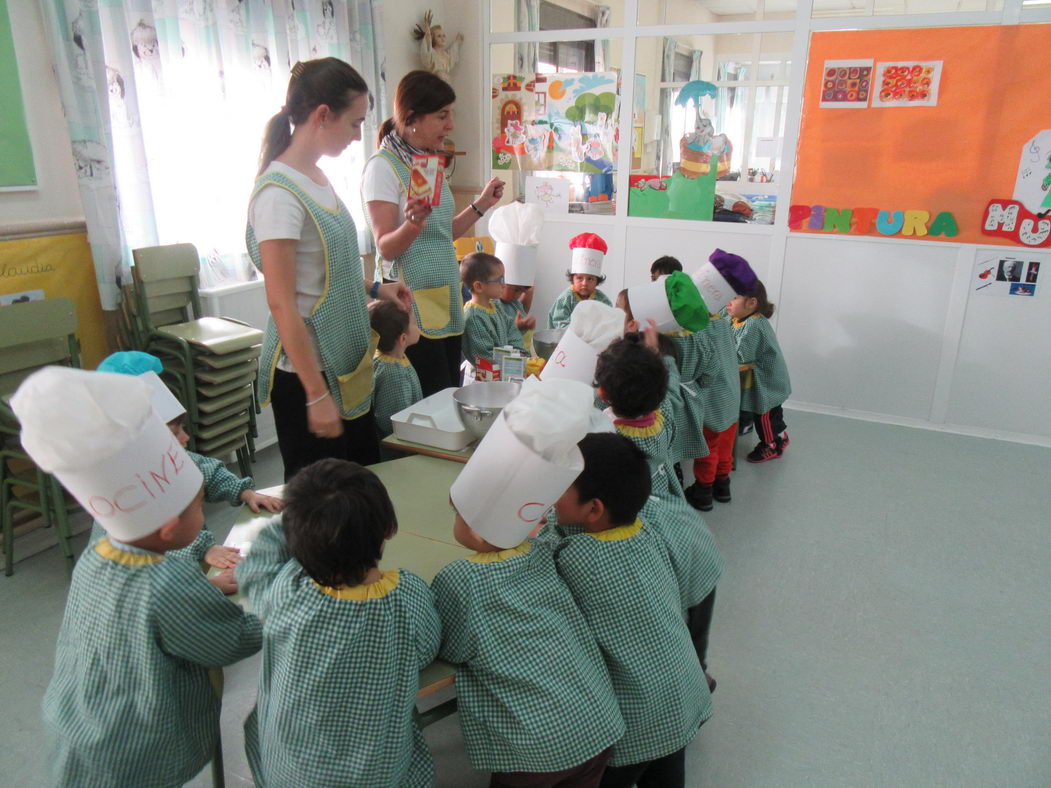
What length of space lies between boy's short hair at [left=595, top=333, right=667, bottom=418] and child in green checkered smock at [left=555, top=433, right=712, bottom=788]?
0.42 metres

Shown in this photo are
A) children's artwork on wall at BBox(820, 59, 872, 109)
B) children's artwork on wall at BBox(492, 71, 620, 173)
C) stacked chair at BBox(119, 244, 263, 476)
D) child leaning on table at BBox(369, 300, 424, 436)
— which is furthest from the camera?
children's artwork on wall at BBox(492, 71, 620, 173)

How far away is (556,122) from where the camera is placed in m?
4.47

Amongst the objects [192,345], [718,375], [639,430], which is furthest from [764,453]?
[192,345]

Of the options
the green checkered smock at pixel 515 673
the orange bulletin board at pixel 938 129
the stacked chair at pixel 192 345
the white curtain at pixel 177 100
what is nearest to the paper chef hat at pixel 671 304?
the green checkered smock at pixel 515 673

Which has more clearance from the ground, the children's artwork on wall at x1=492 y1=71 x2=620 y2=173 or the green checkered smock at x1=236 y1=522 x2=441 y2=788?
the children's artwork on wall at x1=492 y1=71 x2=620 y2=173

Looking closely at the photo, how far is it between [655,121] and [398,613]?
3.97 metres

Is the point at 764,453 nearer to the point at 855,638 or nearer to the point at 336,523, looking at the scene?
the point at 855,638

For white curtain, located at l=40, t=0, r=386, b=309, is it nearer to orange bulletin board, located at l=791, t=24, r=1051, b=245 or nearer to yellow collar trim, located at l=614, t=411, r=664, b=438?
yellow collar trim, located at l=614, t=411, r=664, b=438

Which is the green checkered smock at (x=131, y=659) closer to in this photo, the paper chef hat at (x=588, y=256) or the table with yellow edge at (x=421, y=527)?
the table with yellow edge at (x=421, y=527)

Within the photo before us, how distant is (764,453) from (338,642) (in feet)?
9.00

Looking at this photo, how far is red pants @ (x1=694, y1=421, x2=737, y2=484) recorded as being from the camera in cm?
287

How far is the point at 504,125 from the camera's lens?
466cm

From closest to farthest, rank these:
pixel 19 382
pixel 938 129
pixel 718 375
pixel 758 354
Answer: pixel 19 382, pixel 718 375, pixel 758 354, pixel 938 129

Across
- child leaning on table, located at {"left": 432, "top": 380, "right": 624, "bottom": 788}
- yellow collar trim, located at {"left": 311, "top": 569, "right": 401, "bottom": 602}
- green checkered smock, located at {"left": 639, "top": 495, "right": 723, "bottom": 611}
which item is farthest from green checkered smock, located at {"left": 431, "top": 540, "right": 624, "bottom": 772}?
green checkered smock, located at {"left": 639, "top": 495, "right": 723, "bottom": 611}
